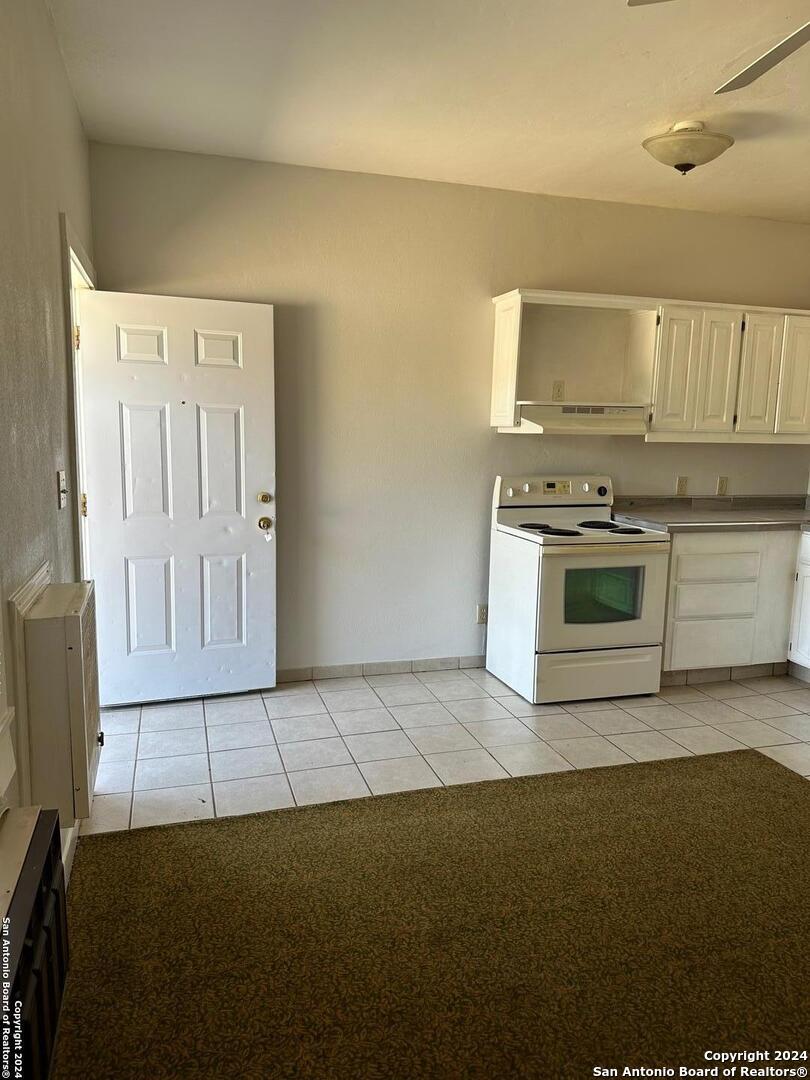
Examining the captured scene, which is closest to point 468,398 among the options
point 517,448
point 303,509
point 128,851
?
point 517,448

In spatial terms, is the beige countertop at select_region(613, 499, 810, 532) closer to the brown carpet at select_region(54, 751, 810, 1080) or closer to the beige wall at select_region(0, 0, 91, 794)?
the brown carpet at select_region(54, 751, 810, 1080)

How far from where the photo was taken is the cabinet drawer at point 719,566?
12.8ft

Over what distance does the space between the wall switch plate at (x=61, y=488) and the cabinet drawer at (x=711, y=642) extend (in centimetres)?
297

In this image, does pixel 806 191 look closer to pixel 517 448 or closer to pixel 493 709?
pixel 517 448

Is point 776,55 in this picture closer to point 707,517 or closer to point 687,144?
point 687,144

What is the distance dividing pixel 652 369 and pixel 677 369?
0.15m

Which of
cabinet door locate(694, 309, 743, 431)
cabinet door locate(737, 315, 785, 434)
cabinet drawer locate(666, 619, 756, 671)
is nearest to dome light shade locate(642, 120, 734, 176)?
cabinet door locate(694, 309, 743, 431)

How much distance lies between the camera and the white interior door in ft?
11.2

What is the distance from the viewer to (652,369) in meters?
4.00

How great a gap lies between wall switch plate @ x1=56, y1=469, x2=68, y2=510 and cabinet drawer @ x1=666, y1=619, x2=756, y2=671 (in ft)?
9.75

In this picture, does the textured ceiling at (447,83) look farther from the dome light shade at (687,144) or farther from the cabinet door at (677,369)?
the cabinet door at (677,369)

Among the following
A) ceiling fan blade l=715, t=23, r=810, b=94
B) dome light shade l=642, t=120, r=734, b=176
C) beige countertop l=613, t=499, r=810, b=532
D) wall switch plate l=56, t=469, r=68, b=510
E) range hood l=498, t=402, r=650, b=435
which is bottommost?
beige countertop l=613, t=499, r=810, b=532

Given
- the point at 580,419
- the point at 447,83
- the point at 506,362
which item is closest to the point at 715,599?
the point at 580,419

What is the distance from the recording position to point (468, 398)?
4.06 metres
